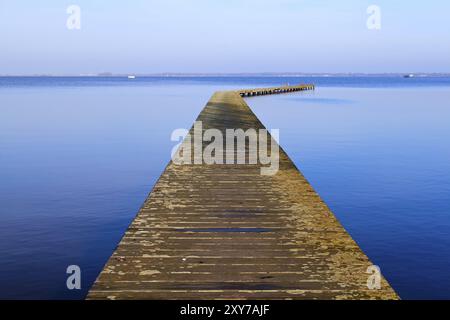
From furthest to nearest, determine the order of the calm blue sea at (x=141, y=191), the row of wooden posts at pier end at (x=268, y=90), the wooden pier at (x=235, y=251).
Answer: the row of wooden posts at pier end at (x=268, y=90) → the calm blue sea at (x=141, y=191) → the wooden pier at (x=235, y=251)

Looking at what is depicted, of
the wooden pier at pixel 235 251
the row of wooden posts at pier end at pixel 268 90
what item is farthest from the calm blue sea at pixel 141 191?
the row of wooden posts at pier end at pixel 268 90

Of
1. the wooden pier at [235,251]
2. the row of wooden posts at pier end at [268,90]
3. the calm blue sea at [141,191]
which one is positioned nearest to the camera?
the wooden pier at [235,251]

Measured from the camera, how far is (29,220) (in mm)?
11094

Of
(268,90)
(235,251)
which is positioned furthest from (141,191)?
(268,90)

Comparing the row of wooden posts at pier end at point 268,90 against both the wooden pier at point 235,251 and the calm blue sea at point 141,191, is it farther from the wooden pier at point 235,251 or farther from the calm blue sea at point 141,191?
the wooden pier at point 235,251

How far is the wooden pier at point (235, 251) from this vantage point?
482cm

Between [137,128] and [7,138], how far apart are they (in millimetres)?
8544

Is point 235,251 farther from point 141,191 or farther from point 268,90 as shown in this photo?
point 268,90

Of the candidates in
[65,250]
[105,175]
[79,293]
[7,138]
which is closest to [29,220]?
[65,250]

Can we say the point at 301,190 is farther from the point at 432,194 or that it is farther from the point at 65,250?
the point at 432,194

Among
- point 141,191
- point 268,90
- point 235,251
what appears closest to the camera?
point 235,251

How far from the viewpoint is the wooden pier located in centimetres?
482

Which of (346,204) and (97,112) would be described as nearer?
(346,204)

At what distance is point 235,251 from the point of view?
592 cm
